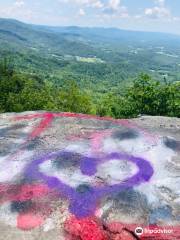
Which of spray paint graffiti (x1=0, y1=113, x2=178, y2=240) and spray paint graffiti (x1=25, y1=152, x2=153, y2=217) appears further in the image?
spray paint graffiti (x1=25, y1=152, x2=153, y2=217)

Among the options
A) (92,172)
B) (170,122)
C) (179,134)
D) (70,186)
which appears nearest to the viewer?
(70,186)

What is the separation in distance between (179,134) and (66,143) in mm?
5546

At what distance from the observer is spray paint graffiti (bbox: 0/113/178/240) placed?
1223 centimetres

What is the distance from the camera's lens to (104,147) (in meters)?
16.3

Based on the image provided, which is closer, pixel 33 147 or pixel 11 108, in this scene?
pixel 33 147

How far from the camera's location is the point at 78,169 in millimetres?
14539

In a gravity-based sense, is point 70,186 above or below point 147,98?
above

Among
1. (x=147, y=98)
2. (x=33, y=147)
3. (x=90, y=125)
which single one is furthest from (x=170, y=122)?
(x=147, y=98)

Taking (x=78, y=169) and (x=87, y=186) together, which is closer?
(x=87, y=186)

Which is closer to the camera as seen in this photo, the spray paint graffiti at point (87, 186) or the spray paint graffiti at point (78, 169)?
the spray paint graffiti at point (78, 169)

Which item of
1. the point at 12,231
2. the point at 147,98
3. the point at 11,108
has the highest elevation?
the point at 12,231

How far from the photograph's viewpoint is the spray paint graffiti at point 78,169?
1223cm

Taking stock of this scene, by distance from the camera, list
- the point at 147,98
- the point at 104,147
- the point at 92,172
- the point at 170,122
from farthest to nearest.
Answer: the point at 147,98 < the point at 170,122 < the point at 104,147 < the point at 92,172

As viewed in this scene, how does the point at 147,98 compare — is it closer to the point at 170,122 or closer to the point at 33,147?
the point at 170,122
